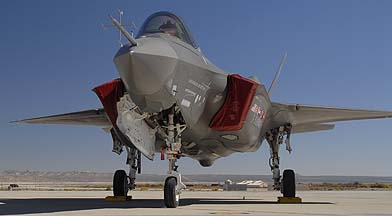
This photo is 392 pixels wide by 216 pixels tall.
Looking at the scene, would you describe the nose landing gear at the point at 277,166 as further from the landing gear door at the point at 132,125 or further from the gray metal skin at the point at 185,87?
the landing gear door at the point at 132,125

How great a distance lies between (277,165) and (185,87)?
6.75 meters

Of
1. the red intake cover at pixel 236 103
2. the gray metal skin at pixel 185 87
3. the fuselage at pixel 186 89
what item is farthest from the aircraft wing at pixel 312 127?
the red intake cover at pixel 236 103

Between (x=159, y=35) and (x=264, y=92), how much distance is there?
429 cm

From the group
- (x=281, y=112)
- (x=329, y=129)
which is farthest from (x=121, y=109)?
(x=329, y=129)

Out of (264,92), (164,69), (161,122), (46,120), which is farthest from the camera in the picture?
(46,120)

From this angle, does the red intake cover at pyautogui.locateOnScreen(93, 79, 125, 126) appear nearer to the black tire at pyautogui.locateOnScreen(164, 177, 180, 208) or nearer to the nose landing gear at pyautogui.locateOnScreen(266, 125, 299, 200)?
the black tire at pyautogui.locateOnScreen(164, 177, 180, 208)

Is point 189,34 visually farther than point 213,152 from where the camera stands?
No

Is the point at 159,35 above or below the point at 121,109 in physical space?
above

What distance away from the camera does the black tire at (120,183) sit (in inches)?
663

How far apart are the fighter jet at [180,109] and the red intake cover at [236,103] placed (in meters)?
0.03

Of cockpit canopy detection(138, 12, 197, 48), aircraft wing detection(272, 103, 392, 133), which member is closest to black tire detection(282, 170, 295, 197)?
aircraft wing detection(272, 103, 392, 133)

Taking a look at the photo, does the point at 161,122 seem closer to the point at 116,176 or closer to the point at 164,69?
the point at 164,69

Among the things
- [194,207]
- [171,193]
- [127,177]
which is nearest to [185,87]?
[171,193]

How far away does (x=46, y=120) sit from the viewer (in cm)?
1938
